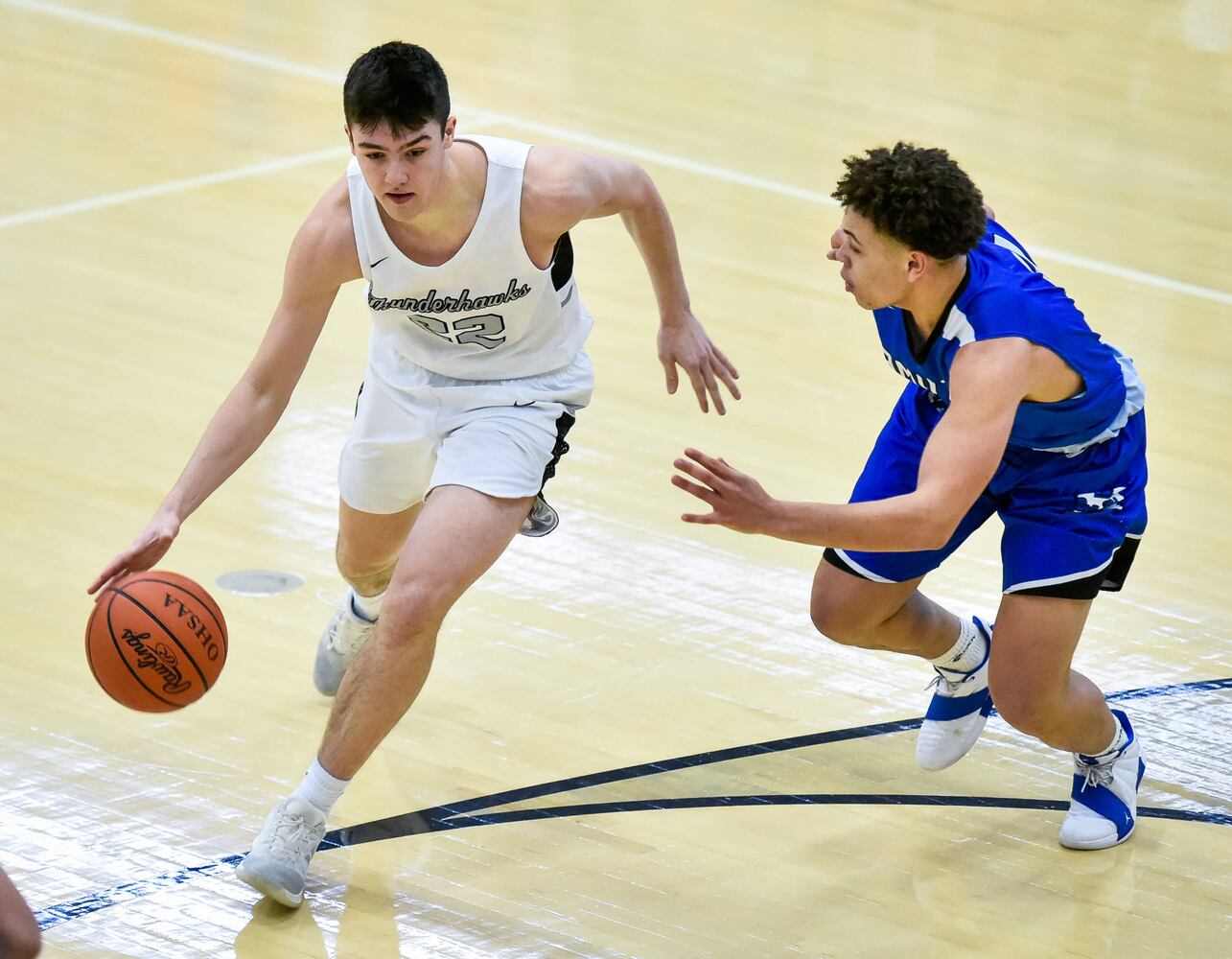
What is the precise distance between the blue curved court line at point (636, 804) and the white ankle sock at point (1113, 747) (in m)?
0.26

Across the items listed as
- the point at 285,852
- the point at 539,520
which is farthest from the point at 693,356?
the point at 285,852

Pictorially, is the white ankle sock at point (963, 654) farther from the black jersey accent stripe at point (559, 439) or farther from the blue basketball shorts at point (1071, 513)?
the black jersey accent stripe at point (559, 439)

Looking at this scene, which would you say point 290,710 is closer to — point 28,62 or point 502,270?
point 502,270

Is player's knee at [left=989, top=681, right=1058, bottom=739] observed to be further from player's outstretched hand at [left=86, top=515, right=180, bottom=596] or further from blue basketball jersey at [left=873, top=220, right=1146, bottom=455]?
player's outstretched hand at [left=86, top=515, right=180, bottom=596]

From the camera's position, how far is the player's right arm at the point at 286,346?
169 inches

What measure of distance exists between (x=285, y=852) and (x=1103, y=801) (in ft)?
6.63

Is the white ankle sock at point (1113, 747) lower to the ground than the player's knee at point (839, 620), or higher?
lower

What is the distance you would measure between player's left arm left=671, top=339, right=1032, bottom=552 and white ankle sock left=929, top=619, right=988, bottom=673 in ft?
2.95

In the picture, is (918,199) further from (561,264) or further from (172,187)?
(172,187)

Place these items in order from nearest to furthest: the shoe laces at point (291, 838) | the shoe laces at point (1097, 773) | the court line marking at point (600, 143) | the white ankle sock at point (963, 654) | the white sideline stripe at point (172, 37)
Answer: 1. the shoe laces at point (291, 838)
2. the shoe laces at point (1097, 773)
3. the white ankle sock at point (963, 654)
4. the court line marking at point (600, 143)
5. the white sideline stripe at point (172, 37)

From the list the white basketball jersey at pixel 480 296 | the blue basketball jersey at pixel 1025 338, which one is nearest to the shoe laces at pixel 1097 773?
the blue basketball jersey at pixel 1025 338

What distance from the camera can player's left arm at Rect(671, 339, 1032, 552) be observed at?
3746 millimetres

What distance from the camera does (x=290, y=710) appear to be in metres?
4.99

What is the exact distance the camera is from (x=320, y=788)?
4.13 m
